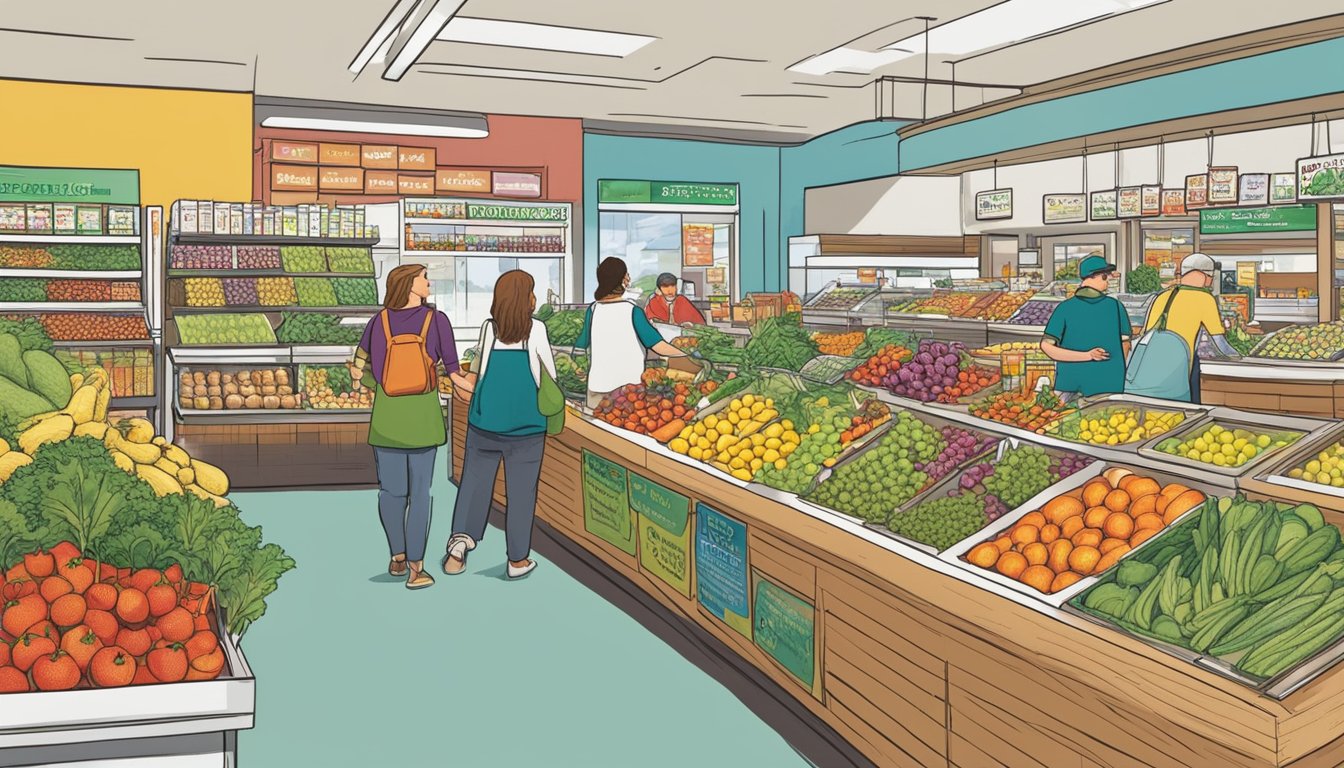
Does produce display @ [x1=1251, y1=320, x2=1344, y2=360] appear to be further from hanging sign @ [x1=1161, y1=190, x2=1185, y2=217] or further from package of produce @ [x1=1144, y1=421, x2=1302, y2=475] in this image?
package of produce @ [x1=1144, y1=421, x2=1302, y2=475]

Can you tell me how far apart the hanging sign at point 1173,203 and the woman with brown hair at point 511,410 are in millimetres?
7125

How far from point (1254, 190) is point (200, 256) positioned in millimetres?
8437

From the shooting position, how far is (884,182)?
44.1 feet

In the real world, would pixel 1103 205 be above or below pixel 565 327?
above

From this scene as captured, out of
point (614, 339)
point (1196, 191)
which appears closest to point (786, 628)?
point (614, 339)

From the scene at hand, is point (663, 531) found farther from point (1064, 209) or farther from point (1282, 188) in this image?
point (1064, 209)

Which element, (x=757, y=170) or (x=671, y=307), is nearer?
(x=671, y=307)

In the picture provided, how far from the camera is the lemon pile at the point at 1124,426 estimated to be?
384 cm

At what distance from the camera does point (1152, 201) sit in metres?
10.5

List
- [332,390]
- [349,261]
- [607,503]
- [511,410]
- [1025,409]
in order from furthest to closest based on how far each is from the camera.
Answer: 1. [349,261]
2. [332,390]
3. [607,503]
4. [511,410]
5. [1025,409]

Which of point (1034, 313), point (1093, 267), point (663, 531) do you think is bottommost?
point (663, 531)

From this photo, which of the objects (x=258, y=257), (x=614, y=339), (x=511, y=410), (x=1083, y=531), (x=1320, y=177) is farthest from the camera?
(x=258, y=257)

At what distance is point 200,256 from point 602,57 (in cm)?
368

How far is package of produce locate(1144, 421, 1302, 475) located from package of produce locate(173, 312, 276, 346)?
21.3ft
